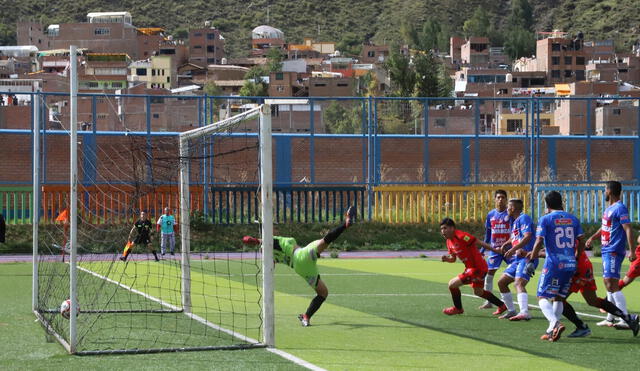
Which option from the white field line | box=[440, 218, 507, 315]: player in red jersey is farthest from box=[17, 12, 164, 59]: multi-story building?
box=[440, 218, 507, 315]: player in red jersey

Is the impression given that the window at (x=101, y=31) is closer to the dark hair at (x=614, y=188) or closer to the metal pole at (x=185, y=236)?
the metal pole at (x=185, y=236)

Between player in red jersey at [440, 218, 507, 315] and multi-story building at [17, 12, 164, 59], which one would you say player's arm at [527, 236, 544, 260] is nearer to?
player in red jersey at [440, 218, 507, 315]

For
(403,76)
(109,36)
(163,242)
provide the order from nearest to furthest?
(163,242) → (403,76) → (109,36)

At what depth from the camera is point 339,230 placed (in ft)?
42.4

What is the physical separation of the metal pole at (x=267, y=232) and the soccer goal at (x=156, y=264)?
0.04 feet

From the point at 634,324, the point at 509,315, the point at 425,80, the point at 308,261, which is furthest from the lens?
the point at 425,80

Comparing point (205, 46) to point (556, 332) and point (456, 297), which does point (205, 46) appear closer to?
point (456, 297)

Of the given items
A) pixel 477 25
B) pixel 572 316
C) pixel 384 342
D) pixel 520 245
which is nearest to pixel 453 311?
pixel 520 245

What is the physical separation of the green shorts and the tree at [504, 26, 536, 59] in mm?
174089

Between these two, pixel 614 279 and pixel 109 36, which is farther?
pixel 109 36

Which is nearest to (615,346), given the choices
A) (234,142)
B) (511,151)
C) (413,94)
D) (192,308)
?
(192,308)

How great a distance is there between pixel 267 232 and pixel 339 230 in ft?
4.11

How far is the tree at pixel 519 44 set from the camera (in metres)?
184

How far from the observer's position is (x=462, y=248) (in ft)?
48.2
